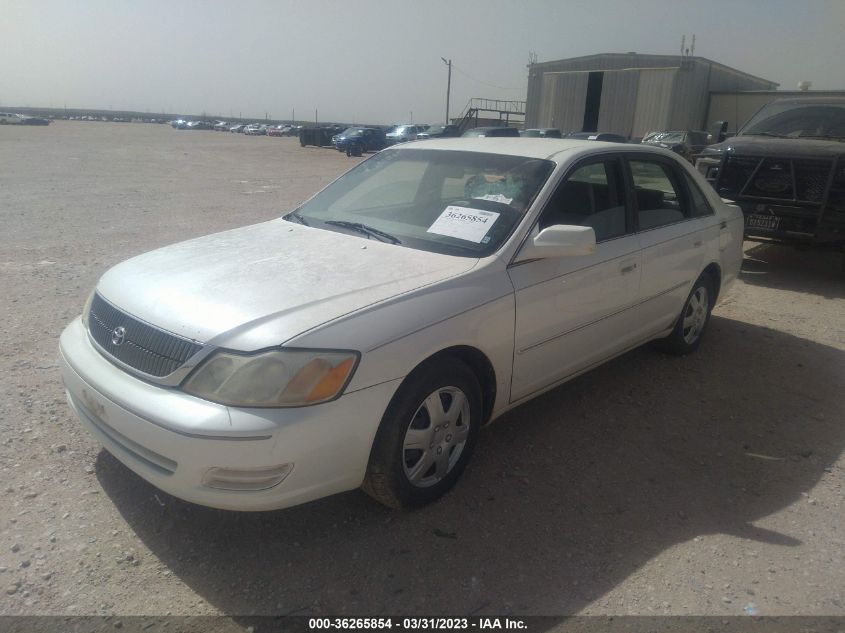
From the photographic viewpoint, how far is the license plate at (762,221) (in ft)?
24.3

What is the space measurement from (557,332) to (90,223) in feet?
27.7

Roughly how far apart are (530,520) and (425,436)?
63 cm

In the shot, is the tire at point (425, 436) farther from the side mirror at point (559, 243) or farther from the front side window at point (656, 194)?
the front side window at point (656, 194)

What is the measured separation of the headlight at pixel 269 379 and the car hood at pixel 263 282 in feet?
0.22

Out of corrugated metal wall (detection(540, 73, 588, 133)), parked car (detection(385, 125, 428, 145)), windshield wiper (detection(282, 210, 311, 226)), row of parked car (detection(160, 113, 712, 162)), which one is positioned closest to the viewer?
windshield wiper (detection(282, 210, 311, 226))

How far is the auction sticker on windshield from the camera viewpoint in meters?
3.20

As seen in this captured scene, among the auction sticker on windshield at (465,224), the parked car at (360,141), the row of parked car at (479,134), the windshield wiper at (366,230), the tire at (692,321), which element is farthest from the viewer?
the parked car at (360,141)

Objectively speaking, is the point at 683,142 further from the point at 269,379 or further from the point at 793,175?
the point at 269,379

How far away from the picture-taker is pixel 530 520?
2.85m

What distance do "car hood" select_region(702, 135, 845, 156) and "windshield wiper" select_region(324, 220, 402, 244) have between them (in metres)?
6.03

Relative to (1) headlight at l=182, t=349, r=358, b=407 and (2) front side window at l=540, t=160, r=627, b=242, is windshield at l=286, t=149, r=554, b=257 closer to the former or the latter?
(2) front side window at l=540, t=160, r=627, b=242

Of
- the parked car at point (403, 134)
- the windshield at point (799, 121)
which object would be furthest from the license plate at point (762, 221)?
the parked car at point (403, 134)

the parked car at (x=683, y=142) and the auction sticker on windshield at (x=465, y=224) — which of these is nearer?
the auction sticker on windshield at (x=465, y=224)

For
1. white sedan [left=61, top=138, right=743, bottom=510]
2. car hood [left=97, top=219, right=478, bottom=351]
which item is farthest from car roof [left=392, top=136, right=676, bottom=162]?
car hood [left=97, top=219, right=478, bottom=351]
